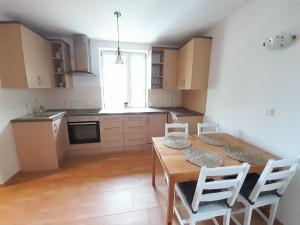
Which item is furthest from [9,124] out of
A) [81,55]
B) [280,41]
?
[280,41]

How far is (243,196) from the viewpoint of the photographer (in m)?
1.34

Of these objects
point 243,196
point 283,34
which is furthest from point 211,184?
point 283,34

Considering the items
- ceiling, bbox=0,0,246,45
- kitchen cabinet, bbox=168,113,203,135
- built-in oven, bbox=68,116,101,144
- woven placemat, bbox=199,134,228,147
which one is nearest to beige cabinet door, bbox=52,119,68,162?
built-in oven, bbox=68,116,101,144

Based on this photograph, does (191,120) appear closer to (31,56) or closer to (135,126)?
(135,126)

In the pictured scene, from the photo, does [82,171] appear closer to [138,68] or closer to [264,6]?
[138,68]

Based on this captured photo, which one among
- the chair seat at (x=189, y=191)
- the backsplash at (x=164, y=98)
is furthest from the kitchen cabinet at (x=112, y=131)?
the chair seat at (x=189, y=191)

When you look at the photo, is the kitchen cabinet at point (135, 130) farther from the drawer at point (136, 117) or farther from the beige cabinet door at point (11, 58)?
the beige cabinet door at point (11, 58)

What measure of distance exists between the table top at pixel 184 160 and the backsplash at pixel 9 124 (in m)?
2.29

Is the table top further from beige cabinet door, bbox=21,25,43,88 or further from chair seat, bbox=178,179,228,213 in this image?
beige cabinet door, bbox=21,25,43,88

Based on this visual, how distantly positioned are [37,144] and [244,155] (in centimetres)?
306

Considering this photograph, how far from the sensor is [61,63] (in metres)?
3.02

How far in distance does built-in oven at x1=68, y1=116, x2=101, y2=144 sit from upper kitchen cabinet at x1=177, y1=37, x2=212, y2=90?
2.09m

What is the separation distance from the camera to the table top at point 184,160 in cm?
123

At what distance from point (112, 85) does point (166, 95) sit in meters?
1.44
